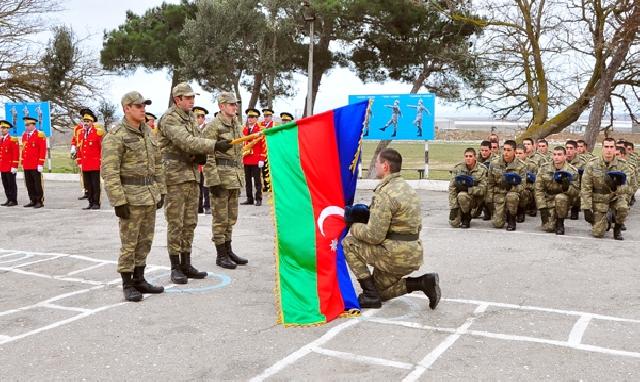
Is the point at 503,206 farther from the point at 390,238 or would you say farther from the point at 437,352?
the point at 437,352

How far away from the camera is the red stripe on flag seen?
548 cm

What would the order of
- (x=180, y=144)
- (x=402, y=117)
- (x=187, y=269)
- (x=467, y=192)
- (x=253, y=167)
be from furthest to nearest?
(x=402, y=117)
(x=253, y=167)
(x=467, y=192)
(x=187, y=269)
(x=180, y=144)

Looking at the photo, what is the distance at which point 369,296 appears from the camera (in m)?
5.66

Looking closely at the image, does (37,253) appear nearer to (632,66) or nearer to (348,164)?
(348,164)

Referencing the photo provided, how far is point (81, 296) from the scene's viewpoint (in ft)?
20.0

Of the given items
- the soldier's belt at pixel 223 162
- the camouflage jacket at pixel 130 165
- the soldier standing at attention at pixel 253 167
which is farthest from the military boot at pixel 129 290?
the soldier standing at attention at pixel 253 167

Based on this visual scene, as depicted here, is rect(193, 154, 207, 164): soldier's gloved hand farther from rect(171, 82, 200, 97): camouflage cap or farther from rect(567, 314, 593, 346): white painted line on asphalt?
rect(567, 314, 593, 346): white painted line on asphalt

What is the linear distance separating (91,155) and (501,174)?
8394 millimetres

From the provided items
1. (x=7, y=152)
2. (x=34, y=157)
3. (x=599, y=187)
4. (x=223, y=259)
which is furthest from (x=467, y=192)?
(x=7, y=152)

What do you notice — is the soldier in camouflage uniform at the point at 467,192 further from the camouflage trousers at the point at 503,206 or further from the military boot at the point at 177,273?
the military boot at the point at 177,273

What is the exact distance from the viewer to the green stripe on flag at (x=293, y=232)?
532 centimetres

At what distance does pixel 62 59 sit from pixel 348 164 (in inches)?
906

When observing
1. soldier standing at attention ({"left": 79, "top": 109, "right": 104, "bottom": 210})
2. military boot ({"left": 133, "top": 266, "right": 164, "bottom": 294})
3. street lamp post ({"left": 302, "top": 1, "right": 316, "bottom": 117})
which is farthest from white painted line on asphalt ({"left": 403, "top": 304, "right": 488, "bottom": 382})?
street lamp post ({"left": 302, "top": 1, "right": 316, "bottom": 117})

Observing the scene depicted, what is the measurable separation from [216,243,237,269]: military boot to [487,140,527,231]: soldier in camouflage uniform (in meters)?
5.24
